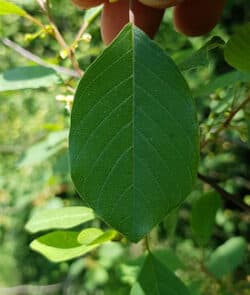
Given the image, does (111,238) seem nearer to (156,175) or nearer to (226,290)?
(156,175)

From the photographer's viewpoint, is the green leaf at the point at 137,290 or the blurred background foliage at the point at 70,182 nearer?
the green leaf at the point at 137,290

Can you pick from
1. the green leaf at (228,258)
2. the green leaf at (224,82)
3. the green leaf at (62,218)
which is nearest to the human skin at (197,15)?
the green leaf at (224,82)

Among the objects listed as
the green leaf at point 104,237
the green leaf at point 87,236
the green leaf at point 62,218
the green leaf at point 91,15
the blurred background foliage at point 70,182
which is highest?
the green leaf at point 91,15

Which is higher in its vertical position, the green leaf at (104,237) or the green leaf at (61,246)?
the green leaf at (104,237)

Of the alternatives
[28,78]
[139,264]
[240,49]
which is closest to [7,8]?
[28,78]

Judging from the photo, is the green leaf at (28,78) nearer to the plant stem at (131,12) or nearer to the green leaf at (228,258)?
the plant stem at (131,12)

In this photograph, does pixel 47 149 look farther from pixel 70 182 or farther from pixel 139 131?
pixel 70 182
